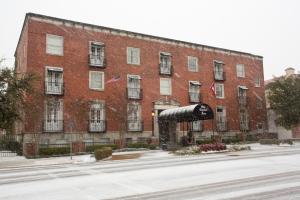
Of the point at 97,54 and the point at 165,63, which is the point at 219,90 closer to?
the point at 165,63

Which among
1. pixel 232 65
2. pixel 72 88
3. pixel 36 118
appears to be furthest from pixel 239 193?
pixel 232 65

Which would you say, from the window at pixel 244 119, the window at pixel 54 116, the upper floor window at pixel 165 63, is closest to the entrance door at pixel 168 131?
the upper floor window at pixel 165 63

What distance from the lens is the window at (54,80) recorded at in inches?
1211

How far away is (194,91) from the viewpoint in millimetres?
40375

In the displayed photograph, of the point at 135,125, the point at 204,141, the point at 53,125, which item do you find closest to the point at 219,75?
the point at 204,141

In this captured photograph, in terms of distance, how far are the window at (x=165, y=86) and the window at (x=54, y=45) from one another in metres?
11.8

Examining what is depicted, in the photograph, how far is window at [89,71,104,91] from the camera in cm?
3353

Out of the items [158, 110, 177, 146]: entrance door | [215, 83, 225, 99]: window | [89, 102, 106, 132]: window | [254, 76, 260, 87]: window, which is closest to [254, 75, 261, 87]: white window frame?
[254, 76, 260, 87]: window

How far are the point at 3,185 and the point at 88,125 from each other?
813 inches

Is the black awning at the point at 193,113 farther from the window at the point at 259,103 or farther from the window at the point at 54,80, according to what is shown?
the window at the point at 259,103

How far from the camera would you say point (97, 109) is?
33.4m

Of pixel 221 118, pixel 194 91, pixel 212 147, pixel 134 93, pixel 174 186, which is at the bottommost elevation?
pixel 174 186

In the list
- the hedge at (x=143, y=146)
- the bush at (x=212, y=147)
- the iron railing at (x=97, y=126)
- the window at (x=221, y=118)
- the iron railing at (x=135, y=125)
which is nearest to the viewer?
the bush at (x=212, y=147)

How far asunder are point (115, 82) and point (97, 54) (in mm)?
3438
